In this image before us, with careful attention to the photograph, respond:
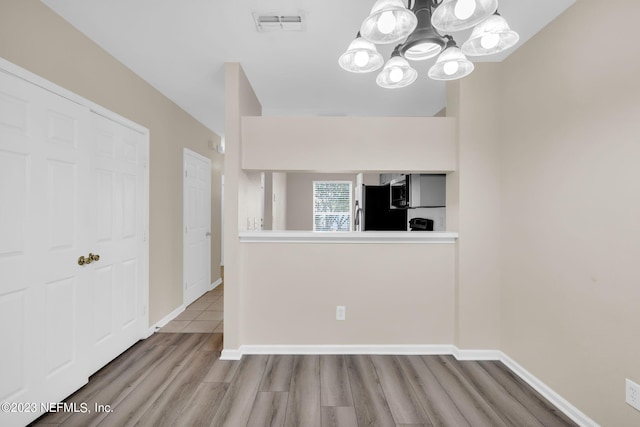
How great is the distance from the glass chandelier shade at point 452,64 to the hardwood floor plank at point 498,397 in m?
2.09

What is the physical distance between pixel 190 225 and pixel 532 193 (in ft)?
12.6

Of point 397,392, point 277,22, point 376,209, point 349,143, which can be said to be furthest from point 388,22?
point 376,209

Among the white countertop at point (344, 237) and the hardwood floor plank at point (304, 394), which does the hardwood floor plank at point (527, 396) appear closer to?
the white countertop at point (344, 237)

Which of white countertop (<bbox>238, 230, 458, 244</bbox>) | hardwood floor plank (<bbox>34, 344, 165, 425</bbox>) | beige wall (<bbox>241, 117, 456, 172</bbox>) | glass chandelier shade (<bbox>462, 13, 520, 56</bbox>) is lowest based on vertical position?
hardwood floor plank (<bbox>34, 344, 165, 425</bbox>)

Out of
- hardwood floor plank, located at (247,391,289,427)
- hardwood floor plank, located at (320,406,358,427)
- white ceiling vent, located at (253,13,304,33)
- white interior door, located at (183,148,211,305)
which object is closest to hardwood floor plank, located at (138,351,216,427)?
hardwood floor plank, located at (247,391,289,427)

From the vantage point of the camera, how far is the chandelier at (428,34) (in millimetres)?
1117

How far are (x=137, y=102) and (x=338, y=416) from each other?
319 centimetres

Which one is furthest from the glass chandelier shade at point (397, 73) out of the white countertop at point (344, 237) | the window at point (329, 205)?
the window at point (329, 205)

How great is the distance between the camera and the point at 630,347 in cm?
146

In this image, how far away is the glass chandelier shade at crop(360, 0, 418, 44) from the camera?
3.65 ft

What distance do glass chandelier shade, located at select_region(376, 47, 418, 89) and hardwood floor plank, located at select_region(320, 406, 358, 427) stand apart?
2042 mm

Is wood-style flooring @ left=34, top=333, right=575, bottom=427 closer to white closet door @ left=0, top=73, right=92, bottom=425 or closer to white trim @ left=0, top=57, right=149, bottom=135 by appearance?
white closet door @ left=0, top=73, right=92, bottom=425

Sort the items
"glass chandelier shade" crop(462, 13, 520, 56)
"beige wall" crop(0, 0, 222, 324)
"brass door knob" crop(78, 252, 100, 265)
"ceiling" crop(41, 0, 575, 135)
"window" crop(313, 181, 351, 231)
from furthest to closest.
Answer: "window" crop(313, 181, 351, 231), "brass door knob" crop(78, 252, 100, 265), "ceiling" crop(41, 0, 575, 135), "beige wall" crop(0, 0, 222, 324), "glass chandelier shade" crop(462, 13, 520, 56)

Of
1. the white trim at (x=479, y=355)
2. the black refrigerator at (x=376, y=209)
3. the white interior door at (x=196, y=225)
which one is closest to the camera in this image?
the white trim at (x=479, y=355)
